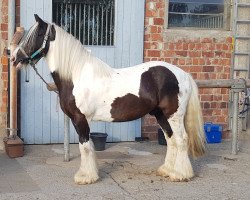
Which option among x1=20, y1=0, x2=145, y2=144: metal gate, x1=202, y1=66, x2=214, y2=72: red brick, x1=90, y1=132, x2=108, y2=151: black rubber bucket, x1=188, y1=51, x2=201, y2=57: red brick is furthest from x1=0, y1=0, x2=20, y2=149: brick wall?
x1=202, y1=66, x2=214, y2=72: red brick

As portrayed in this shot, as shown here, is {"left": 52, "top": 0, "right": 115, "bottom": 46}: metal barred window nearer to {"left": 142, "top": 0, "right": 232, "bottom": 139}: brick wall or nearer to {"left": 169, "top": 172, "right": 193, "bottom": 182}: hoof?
{"left": 142, "top": 0, "right": 232, "bottom": 139}: brick wall

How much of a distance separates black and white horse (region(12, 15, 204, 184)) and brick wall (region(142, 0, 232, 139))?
262 centimetres

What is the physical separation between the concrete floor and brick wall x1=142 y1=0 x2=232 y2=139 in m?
1.23

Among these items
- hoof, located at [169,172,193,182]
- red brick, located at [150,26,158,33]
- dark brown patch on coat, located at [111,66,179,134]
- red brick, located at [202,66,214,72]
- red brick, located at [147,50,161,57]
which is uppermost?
red brick, located at [150,26,158,33]

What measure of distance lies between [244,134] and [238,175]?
117 inches

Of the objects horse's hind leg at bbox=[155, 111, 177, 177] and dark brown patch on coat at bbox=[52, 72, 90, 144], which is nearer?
dark brown patch on coat at bbox=[52, 72, 90, 144]

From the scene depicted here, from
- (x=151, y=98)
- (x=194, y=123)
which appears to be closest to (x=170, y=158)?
(x=194, y=123)

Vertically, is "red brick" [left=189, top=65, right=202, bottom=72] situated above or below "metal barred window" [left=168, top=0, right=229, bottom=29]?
below

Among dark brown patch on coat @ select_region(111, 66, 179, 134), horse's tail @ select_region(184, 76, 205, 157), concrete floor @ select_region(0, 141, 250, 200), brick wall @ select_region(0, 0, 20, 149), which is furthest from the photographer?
brick wall @ select_region(0, 0, 20, 149)

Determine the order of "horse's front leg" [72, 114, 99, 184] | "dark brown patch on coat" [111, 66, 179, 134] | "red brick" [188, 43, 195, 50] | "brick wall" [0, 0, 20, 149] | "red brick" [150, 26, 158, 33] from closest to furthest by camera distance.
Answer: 1. "horse's front leg" [72, 114, 99, 184]
2. "dark brown patch on coat" [111, 66, 179, 134]
3. "brick wall" [0, 0, 20, 149]
4. "red brick" [150, 26, 158, 33]
5. "red brick" [188, 43, 195, 50]

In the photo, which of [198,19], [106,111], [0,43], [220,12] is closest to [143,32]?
[198,19]

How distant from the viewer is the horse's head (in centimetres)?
525

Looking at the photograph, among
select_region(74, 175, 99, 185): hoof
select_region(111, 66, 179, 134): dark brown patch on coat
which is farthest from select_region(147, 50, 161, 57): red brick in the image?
select_region(74, 175, 99, 185): hoof

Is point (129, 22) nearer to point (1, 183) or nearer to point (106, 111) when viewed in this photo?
point (106, 111)
